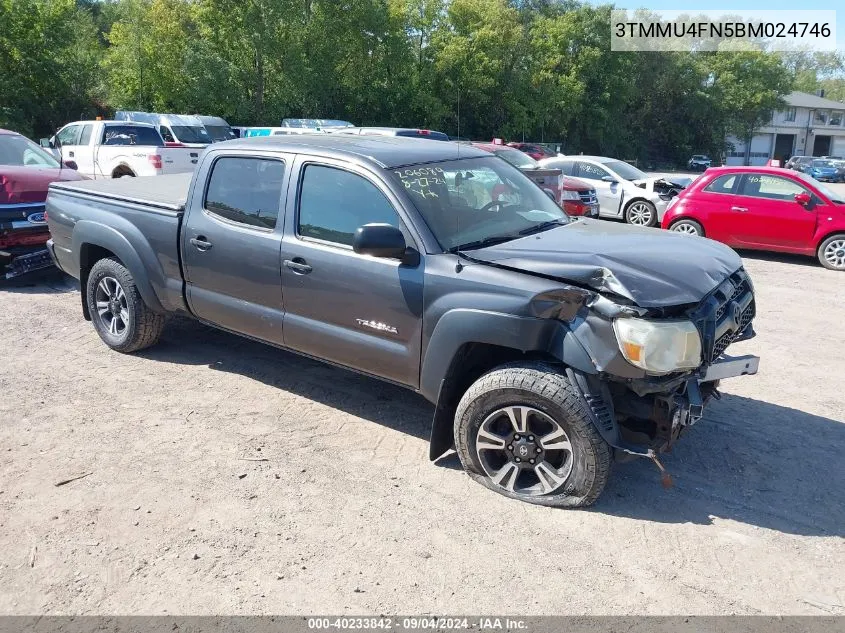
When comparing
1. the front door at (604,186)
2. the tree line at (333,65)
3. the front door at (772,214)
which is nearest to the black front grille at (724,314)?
the front door at (772,214)

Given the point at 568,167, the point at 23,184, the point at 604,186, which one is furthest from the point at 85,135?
the point at 604,186

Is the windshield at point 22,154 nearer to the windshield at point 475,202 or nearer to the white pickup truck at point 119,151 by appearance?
the white pickup truck at point 119,151

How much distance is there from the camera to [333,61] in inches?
1323

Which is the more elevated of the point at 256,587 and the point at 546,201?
the point at 546,201

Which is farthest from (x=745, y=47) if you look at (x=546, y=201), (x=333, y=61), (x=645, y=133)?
(x=546, y=201)

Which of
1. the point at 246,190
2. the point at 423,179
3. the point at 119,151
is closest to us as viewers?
the point at 423,179

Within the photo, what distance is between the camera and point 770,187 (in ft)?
36.9

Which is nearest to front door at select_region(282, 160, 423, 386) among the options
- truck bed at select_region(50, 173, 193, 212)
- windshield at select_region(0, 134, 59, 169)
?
truck bed at select_region(50, 173, 193, 212)

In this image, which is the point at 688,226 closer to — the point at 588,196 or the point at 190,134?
the point at 588,196

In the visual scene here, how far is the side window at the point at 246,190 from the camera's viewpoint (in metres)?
4.87

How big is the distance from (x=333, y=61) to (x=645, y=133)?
30.3m

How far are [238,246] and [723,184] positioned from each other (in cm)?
928

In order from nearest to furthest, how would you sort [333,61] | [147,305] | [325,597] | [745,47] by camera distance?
[325,597] → [147,305] → [333,61] → [745,47]

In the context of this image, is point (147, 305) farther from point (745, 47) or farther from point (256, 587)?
point (745, 47)
